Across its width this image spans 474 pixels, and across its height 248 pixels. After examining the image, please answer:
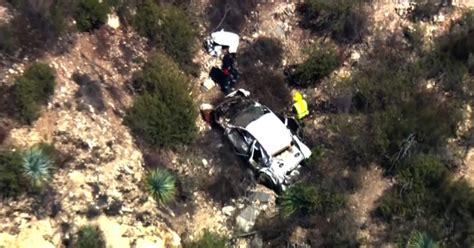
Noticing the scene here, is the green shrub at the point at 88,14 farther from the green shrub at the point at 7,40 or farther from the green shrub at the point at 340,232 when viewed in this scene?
the green shrub at the point at 340,232

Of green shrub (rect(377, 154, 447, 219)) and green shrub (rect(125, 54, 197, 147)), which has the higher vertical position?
green shrub (rect(125, 54, 197, 147))

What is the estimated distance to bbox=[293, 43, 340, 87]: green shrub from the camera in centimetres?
1717

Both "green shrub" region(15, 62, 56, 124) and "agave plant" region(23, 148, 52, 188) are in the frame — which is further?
"green shrub" region(15, 62, 56, 124)

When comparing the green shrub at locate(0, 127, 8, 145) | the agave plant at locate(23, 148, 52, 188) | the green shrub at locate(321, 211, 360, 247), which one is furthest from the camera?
the green shrub at locate(321, 211, 360, 247)

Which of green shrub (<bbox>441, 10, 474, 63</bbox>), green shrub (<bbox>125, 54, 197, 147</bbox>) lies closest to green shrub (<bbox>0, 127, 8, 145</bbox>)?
green shrub (<bbox>125, 54, 197, 147</bbox>)

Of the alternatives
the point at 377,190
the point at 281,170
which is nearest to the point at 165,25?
the point at 281,170

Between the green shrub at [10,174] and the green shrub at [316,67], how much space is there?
827cm

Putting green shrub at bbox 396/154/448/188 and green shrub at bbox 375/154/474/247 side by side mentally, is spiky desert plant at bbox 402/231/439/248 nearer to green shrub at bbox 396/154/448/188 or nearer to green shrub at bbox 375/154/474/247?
green shrub at bbox 375/154/474/247

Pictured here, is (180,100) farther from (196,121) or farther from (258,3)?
(258,3)

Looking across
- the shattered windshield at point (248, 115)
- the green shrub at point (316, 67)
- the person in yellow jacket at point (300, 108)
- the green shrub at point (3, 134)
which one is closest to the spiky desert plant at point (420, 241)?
the person in yellow jacket at point (300, 108)

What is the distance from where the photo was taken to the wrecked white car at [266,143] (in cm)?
1552

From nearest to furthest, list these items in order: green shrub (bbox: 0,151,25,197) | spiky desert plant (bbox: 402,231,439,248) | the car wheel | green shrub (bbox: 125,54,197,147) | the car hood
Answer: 1. green shrub (bbox: 0,151,25,197)
2. spiky desert plant (bbox: 402,231,439,248)
3. green shrub (bbox: 125,54,197,147)
4. the car wheel
5. the car hood

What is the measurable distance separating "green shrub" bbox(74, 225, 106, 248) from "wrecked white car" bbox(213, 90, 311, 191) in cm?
457

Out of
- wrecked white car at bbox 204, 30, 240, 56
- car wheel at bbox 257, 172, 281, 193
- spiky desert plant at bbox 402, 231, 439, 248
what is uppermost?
wrecked white car at bbox 204, 30, 240, 56
